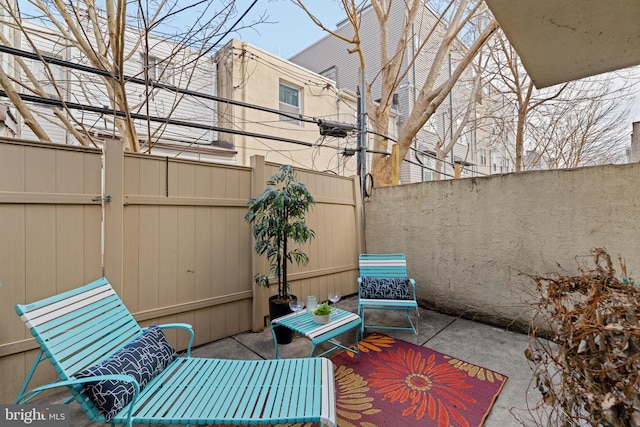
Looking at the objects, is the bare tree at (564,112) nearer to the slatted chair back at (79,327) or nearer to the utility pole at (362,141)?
the utility pole at (362,141)

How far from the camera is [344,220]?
191 inches

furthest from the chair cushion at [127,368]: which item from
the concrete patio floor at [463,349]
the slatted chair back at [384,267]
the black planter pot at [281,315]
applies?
the slatted chair back at [384,267]

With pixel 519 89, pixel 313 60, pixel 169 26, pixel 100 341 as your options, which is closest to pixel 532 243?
pixel 100 341

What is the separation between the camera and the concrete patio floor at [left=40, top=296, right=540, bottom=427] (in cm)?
219

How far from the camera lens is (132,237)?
2.77m

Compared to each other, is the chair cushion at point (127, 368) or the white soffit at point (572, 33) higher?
the white soffit at point (572, 33)

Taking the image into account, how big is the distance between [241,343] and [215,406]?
1.61 metres

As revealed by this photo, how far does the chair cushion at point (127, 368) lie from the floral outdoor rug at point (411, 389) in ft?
3.54

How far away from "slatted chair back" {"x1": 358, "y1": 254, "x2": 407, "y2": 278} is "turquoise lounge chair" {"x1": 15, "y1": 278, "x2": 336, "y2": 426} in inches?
83.0

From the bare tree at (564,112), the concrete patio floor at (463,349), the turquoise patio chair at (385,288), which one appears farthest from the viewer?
the bare tree at (564,112)

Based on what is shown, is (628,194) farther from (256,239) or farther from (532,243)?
(256,239)

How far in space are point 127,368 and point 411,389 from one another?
6.94 ft

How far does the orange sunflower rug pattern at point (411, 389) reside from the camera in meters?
2.05

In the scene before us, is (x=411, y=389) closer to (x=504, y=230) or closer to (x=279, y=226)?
(x=279, y=226)
